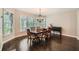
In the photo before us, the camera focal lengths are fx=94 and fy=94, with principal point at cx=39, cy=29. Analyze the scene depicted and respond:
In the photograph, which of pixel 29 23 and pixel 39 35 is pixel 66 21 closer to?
pixel 39 35

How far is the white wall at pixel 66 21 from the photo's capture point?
230 cm

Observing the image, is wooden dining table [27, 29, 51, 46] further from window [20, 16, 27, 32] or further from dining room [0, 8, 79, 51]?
window [20, 16, 27, 32]

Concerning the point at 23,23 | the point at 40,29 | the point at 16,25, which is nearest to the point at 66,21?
the point at 40,29

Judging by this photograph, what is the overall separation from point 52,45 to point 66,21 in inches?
27.1

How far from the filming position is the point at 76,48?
88.6 inches

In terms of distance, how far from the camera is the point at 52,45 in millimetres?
2309

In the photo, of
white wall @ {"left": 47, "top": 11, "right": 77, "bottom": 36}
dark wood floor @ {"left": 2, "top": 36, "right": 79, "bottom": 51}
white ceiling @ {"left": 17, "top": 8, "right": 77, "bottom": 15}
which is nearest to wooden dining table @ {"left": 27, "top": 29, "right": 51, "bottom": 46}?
dark wood floor @ {"left": 2, "top": 36, "right": 79, "bottom": 51}

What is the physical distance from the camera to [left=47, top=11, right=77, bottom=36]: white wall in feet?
7.53

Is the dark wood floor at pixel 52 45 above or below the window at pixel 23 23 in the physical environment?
below

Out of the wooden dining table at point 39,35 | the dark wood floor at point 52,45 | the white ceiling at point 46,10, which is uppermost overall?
the white ceiling at point 46,10

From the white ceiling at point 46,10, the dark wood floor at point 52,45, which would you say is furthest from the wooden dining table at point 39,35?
the white ceiling at point 46,10

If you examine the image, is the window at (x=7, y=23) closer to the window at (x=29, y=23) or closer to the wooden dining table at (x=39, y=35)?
the window at (x=29, y=23)

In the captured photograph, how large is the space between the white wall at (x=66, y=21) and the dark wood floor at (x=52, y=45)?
0.19m
